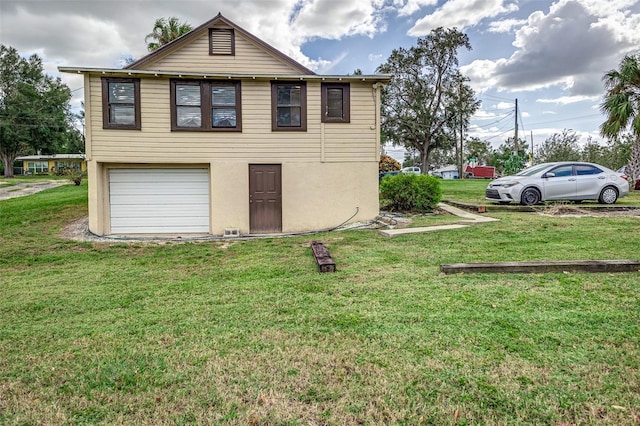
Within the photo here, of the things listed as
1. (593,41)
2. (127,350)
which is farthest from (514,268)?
(593,41)

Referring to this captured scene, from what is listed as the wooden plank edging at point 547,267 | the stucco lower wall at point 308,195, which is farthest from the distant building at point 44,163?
the wooden plank edging at point 547,267

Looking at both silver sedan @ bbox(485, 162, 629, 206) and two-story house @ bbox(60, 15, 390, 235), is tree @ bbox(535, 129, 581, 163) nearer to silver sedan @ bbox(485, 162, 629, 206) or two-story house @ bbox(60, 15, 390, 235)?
silver sedan @ bbox(485, 162, 629, 206)

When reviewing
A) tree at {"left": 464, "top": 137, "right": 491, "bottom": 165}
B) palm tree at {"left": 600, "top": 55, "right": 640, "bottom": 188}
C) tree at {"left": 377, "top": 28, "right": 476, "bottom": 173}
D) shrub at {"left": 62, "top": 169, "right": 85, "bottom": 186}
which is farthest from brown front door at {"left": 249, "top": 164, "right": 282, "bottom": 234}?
tree at {"left": 464, "top": 137, "right": 491, "bottom": 165}

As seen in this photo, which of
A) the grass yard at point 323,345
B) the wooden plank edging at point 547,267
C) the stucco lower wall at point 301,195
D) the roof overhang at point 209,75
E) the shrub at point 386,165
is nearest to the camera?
the grass yard at point 323,345

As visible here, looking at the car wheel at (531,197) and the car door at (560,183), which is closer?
the car door at (560,183)

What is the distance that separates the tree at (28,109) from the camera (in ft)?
120

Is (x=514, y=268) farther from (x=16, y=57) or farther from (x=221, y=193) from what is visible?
(x=16, y=57)

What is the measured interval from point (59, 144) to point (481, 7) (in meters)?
41.7

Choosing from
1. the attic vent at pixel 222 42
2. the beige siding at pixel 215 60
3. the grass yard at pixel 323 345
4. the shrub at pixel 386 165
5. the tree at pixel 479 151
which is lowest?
the grass yard at pixel 323 345

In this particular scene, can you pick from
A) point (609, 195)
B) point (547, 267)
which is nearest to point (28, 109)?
point (609, 195)

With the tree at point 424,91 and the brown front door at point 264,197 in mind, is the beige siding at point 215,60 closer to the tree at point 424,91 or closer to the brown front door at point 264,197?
the brown front door at point 264,197

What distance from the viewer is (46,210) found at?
42.3 ft

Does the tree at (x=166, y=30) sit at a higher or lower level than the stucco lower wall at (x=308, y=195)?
higher

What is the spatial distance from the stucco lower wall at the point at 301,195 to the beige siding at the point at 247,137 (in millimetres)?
298
